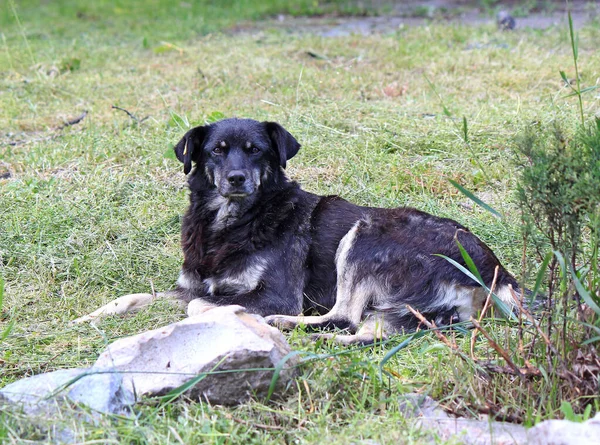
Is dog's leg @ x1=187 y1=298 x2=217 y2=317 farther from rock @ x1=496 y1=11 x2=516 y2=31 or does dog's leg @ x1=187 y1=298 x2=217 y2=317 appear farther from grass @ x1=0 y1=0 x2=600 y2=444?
rock @ x1=496 y1=11 x2=516 y2=31

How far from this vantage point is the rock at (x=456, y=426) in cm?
318

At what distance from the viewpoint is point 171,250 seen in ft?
19.3

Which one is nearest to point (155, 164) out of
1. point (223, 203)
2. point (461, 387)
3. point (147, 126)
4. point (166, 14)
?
point (147, 126)

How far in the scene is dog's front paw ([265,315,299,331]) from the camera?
477 cm

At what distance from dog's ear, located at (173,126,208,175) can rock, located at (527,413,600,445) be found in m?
2.94

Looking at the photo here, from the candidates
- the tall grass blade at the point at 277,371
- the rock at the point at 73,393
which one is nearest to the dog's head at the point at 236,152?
the tall grass blade at the point at 277,371

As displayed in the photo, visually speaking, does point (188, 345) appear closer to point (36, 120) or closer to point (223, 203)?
point (223, 203)

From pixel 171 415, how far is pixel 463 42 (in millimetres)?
8691

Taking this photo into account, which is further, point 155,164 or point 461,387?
point 155,164

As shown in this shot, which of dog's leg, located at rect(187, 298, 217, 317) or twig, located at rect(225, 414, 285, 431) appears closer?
twig, located at rect(225, 414, 285, 431)

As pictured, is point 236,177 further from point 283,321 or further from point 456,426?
point 456,426

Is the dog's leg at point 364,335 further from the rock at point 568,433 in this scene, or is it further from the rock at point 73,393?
the rock at point 568,433

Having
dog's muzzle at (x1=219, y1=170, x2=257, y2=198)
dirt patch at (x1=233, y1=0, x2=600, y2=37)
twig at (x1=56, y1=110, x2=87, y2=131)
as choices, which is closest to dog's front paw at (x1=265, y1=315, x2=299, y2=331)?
dog's muzzle at (x1=219, y1=170, x2=257, y2=198)

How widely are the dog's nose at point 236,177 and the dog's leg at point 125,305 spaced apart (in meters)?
0.83
